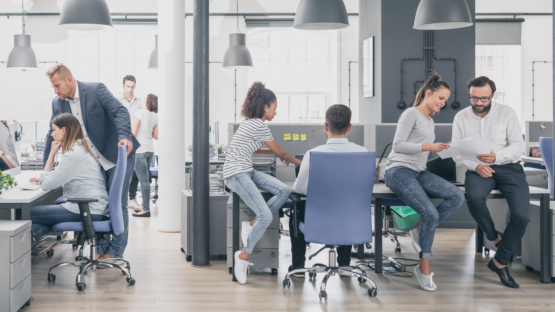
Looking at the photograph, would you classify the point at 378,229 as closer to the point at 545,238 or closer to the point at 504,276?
the point at 504,276

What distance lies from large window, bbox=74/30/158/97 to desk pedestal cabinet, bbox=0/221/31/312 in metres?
7.21

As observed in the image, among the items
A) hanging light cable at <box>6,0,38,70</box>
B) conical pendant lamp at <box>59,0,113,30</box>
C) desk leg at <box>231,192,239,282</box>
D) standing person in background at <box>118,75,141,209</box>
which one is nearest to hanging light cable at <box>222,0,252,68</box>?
standing person in background at <box>118,75,141,209</box>

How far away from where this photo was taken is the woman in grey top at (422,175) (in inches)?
129

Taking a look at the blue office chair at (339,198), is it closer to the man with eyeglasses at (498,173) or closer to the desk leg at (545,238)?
the man with eyeglasses at (498,173)

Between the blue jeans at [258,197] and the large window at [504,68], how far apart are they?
306 inches

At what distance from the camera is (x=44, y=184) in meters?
3.19

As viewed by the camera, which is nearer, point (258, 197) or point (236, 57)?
point (258, 197)

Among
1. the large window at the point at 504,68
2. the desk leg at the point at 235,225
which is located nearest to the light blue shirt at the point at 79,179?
the desk leg at the point at 235,225

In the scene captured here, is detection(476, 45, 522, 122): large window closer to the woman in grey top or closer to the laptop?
the laptop

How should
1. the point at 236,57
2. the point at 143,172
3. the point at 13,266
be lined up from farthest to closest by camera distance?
the point at 236,57 → the point at 143,172 → the point at 13,266

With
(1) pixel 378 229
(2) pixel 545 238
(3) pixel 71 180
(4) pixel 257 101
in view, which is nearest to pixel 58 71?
(3) pixel 71 180

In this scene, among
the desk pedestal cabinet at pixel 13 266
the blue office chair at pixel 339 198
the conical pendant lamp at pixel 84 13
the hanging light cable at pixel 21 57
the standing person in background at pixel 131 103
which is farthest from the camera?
the hanging light cable at pixel 21 57

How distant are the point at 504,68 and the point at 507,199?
743 centimetres

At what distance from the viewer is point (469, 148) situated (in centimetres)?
327
